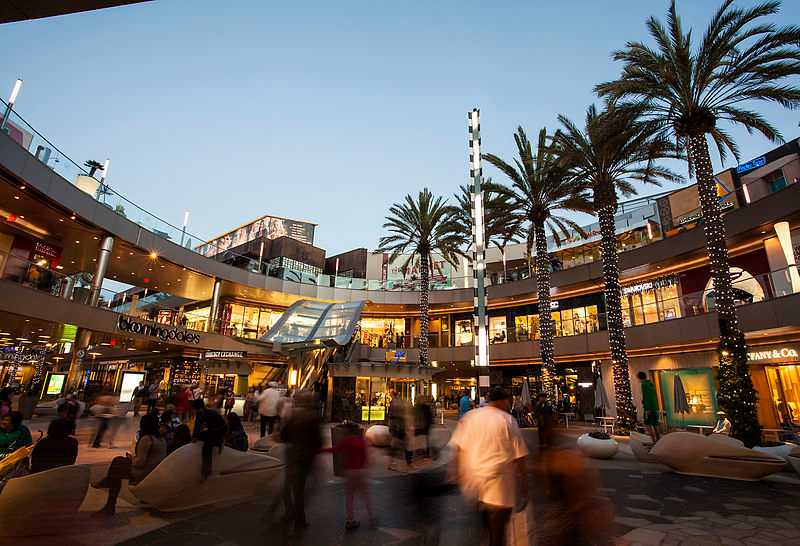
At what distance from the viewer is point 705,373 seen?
2122 centimetres

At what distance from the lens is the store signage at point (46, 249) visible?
876 inches

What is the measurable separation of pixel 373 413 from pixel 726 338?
1770cm

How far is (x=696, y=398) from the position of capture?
70.4 feet

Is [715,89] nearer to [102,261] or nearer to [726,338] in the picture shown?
[726,338]

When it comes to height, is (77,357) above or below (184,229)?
below

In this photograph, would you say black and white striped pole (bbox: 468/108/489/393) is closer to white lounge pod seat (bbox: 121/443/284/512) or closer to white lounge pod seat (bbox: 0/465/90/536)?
white lounge pod seat (bbox: 121/443/284/512)

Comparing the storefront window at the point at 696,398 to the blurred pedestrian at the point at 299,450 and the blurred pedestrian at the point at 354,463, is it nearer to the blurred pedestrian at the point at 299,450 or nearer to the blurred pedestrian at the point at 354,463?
the blurred pedestrian at the point at 354,463

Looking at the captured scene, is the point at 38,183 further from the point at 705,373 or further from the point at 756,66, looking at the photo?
the point at 705,373

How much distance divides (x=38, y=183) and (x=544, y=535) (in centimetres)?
2118

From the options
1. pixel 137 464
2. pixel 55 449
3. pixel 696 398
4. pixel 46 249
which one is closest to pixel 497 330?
pixel 696 398

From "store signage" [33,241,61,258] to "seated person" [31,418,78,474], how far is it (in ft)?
73.5

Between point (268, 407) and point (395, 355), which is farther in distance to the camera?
point (395, 355)

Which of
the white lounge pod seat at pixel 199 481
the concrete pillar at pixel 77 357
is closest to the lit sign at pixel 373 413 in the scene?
the concrete pillar at pixel 77 357

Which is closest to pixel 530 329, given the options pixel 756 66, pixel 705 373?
pixel 705 373
